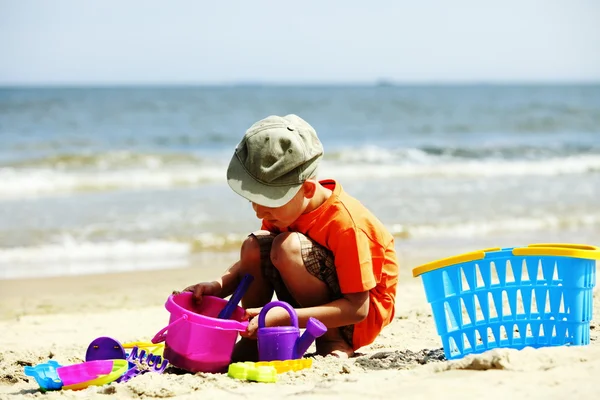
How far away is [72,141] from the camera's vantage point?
55.0 feet

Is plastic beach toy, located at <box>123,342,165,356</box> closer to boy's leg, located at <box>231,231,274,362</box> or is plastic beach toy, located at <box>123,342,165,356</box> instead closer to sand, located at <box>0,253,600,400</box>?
sand, located at <box>0,253,600,400</box>

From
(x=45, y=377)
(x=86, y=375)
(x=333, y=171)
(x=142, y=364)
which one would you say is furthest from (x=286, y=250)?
(x=333, y=171)

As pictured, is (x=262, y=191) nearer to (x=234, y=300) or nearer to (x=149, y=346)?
(x=234, y=300)

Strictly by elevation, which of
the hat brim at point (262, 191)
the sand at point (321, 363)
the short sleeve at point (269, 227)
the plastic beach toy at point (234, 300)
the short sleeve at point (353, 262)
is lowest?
the sand at point (321, 363)

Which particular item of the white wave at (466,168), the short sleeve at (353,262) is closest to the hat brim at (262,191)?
the short sleeve at (353,262)

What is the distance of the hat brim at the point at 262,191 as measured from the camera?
9.37 ft

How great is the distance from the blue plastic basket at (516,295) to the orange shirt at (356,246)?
0.75 feet

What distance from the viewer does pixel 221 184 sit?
1081 centimetres

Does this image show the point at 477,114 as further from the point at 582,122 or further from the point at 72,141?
the point at 72,141

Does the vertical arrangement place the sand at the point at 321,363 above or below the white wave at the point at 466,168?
below

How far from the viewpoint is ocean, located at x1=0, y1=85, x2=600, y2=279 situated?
6.91m

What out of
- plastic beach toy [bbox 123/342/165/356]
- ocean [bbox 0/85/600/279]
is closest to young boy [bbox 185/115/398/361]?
plastic beach toy [bbox 123/342/165/356]

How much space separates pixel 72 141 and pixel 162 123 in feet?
17.2

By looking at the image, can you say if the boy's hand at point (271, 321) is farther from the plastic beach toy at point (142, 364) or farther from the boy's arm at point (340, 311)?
the plastic beach toy at point (142, 364)
